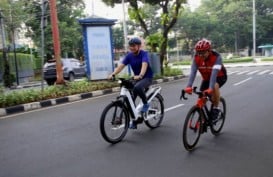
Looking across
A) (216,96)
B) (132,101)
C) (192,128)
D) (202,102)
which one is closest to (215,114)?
(216,96)

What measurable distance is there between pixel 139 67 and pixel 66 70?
55.0 feet

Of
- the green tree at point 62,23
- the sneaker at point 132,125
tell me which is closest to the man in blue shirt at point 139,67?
the sneaker at point 132,125

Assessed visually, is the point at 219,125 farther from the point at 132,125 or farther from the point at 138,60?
the point at 138,60

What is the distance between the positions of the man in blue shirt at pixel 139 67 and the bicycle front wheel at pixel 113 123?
0.52 m

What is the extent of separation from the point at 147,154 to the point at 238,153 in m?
1.29

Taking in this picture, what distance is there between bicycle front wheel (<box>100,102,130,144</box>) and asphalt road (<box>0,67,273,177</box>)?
0.15 meters

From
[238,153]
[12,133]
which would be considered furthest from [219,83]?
[12,133]

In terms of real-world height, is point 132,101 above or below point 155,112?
above

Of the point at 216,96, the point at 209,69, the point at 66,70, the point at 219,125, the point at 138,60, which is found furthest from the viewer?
the point at 66,70

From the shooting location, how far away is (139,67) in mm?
6734

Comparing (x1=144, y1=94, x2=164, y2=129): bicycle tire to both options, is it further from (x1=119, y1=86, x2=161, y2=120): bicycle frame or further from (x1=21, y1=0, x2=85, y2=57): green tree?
(x1=21, y1=0, x2=85, y2=57): green tree

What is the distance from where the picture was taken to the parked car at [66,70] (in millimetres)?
21969

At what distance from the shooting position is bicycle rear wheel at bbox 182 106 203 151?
529 cm

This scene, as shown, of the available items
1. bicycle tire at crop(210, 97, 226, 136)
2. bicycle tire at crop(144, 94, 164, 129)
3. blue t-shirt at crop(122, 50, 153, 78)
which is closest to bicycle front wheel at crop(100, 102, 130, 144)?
bicycle tire at crop(144, 94, 164, 129)
